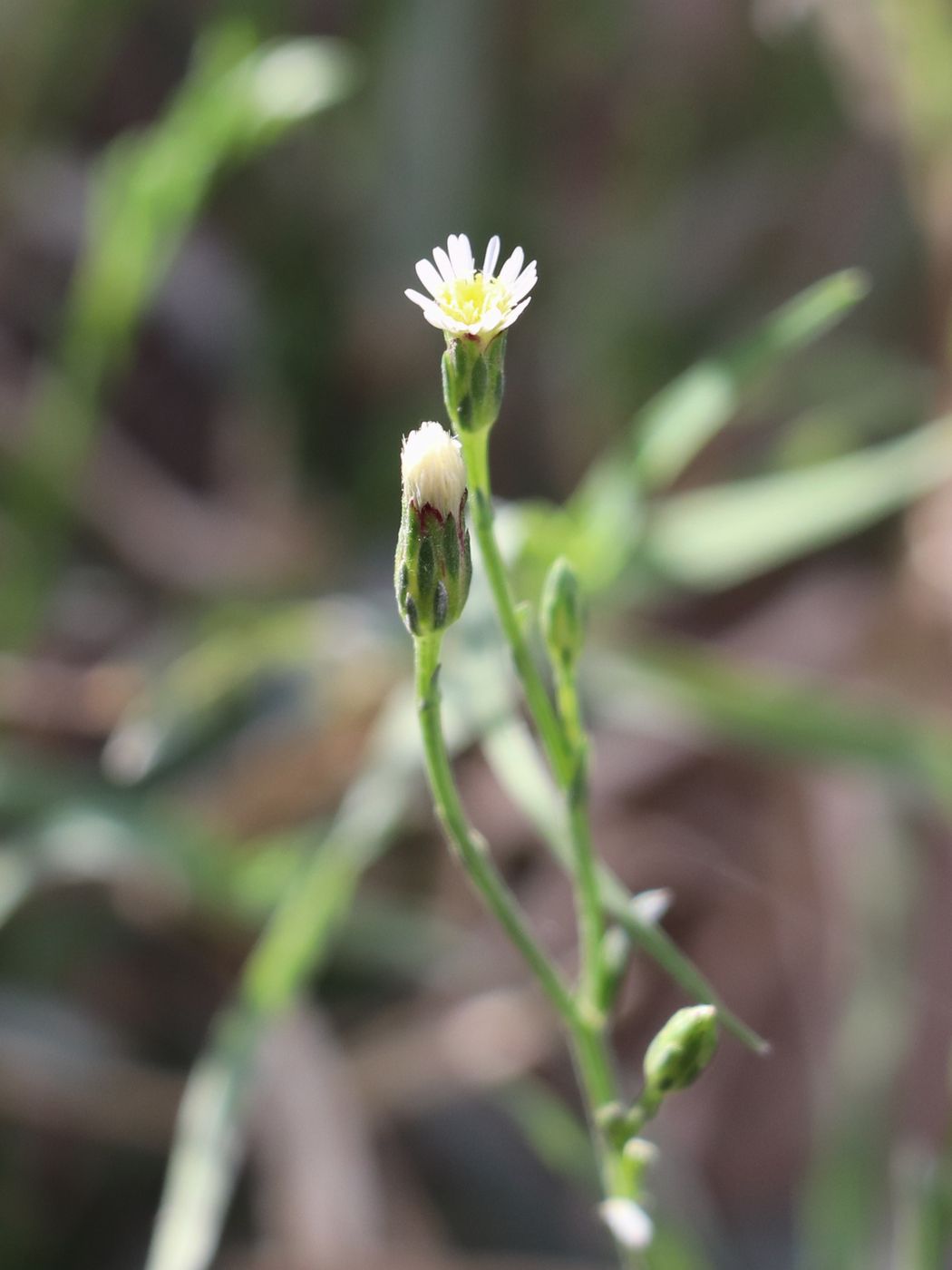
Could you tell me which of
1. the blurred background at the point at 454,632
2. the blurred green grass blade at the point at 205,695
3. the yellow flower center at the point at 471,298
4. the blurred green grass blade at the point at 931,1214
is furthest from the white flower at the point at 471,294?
the blurred green grass blade at the point at 205,695

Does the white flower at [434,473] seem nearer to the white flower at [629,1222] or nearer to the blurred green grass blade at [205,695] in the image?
the white flower at [629,1222]

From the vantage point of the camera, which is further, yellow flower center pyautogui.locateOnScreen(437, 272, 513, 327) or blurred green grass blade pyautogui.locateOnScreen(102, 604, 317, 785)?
blurred green grass blade pyautogui.locateOnScreen(102, 604, 317, 785)

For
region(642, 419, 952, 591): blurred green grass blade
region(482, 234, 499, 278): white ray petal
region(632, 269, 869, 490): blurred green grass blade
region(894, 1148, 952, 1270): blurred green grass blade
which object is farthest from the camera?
region(642, 419, 952, 591): blurred green grass blade

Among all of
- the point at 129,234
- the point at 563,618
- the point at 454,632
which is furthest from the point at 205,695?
the point at 563,618

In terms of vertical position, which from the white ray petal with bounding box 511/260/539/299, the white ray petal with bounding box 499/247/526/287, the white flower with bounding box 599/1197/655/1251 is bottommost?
the white flower with bounding box 599/1197/655/1251

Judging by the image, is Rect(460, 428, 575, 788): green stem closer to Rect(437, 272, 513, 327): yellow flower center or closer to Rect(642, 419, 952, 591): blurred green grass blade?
Rect(437, 272, 513, 327): yellow flower center

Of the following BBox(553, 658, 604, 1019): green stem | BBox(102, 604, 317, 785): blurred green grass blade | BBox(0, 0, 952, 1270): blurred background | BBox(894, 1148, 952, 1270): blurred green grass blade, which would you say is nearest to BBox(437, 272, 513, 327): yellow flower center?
BBox(553, 658, 604, 1019): green stem

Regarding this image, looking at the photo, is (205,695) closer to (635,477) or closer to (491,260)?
(635,477)

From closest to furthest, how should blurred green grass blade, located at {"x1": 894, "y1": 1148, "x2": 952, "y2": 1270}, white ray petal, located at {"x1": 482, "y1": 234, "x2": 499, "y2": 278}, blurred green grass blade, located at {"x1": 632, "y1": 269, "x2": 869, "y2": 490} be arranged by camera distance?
1. white ray petal, located at {"x1": 482, "y1": 234, "x2": 499, "y2": 278}
2. blurred green grass blade, located at {"x1": 894, "y1": 1148, "x2": 952, "y2": 1270}
3. blurred green grass blade, located at {"x1": 632, "y1": 269, "x2": 869, "y2": 490}
